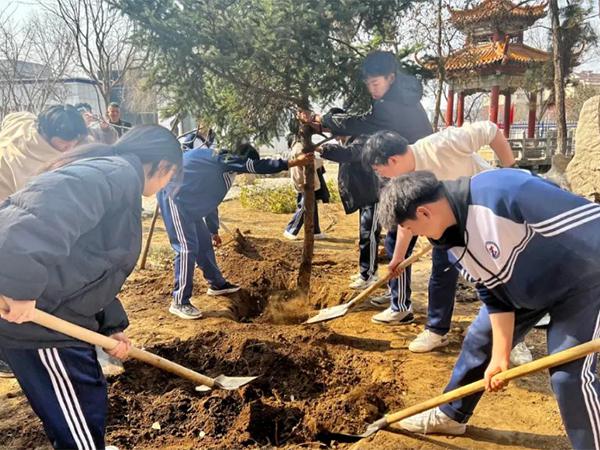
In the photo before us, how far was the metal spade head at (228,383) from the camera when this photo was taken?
311cm

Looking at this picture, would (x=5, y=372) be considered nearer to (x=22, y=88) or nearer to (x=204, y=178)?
(x=204, y=178)

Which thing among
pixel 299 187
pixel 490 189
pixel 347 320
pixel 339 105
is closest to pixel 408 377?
pixel 347 320

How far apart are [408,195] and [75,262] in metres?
1.27

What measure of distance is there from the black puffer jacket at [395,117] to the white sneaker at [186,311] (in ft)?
6.47

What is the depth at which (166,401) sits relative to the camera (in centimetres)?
320

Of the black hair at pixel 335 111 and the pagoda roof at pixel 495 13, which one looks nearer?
the black hair at pixel 335 111

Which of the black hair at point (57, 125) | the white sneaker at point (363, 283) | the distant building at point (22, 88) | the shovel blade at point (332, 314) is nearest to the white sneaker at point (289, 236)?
the white sneaker at point (363, 283)

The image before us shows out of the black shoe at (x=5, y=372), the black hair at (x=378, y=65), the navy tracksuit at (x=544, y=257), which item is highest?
the black hair at (x=378, y=65)

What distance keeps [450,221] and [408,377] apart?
1.64m

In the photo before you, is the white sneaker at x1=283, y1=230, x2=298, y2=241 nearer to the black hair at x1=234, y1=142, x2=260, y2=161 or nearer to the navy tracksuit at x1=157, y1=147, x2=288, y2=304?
the navy tracksuit at x1=157, y1=147, x2=288, y2=304

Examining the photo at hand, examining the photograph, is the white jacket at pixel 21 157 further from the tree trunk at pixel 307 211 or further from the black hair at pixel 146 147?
the tree trunk at pixel 307 211

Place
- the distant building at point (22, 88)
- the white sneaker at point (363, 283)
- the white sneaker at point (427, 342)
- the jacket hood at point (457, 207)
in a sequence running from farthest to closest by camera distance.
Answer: the distant building at point (22, 88) < the white sneaker at point (363, 283) < the white sneaker at point (427, 342) < the jacket hood at point (457, 207)

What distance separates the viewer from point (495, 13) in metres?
16.1

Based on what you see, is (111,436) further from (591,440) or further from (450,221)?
(591,440)
